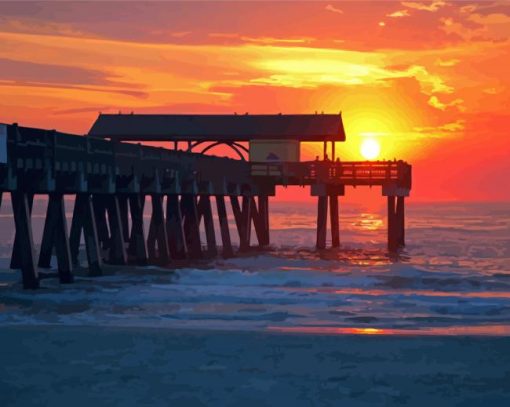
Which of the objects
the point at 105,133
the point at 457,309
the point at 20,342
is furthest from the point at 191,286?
the point at 105,133

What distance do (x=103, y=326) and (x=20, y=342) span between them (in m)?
2.49

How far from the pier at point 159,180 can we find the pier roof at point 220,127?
0.20ft

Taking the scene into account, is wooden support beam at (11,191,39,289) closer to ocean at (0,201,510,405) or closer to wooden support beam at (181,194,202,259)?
ocean at (0,201,510,405)

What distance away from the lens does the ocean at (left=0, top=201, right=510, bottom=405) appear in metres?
12.5

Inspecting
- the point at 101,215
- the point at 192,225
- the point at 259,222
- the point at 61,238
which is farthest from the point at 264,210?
the point at 61,238

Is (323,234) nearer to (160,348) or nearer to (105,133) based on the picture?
(105,133)

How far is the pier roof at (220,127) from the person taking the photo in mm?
51062

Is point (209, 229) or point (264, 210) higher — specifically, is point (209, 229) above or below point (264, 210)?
below

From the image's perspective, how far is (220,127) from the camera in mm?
52062

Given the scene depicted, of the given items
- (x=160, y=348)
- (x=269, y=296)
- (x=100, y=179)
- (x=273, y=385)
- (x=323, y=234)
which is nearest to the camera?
(x=273, y=385)

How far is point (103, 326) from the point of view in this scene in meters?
18.0

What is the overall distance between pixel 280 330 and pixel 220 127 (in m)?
34.8

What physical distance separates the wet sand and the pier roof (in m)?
34.3

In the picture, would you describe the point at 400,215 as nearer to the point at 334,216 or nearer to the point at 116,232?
the point at 334,216
